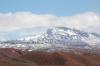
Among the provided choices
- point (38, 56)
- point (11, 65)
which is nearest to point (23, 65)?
point (11, 65)

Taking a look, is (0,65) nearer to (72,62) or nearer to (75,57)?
(72,62)

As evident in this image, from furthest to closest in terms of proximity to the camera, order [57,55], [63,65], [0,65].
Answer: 1. [57,55]
2. [63,65]
3. [0,65]

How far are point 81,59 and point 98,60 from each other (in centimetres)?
1100

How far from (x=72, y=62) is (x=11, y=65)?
28.9 meters

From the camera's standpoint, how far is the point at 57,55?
472 ft

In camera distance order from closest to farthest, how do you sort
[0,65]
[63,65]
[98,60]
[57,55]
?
[0,65] → [63,65] → [57,55] → [98,60]

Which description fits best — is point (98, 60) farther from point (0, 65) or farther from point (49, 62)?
point (0, 65)

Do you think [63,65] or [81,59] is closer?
[63,65]

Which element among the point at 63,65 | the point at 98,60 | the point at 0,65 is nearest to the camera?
the point at 0,65

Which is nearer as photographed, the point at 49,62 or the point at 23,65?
the point at 23,65

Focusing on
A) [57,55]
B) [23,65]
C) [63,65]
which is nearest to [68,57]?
[57,55]

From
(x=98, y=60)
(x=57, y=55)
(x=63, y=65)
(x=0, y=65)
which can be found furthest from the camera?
(x=98, y=60)

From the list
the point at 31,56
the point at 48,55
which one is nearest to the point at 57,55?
the point at 48,55

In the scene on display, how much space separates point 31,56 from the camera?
152000 mm
